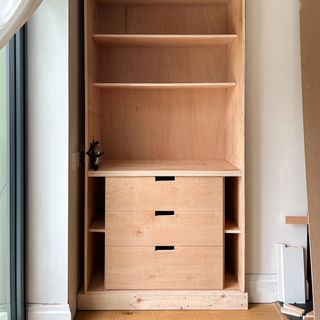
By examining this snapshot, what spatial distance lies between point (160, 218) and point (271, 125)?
0.83 m

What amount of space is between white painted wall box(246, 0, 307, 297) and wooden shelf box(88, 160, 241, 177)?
0.20 metres

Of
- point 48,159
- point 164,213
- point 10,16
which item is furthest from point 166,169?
point 10,16

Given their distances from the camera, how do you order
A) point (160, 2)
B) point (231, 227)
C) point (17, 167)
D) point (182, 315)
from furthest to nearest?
point (160, 2), point (231, 227), point (182, 315), point (17, 167)

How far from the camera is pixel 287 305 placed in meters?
2.16

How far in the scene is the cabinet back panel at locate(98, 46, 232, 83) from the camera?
2.54 m

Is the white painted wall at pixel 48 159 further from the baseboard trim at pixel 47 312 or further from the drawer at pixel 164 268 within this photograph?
the drawer at pixel 164 268

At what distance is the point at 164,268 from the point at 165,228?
22cm

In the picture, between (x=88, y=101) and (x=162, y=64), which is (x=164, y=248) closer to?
(x=88, y=101)

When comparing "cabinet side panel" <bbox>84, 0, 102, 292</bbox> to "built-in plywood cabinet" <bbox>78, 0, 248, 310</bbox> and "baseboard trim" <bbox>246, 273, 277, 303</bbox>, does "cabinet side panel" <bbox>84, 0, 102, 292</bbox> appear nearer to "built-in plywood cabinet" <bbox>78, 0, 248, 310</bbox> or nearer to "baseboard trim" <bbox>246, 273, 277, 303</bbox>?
"built-in plywood cabinet" <bbox>78, 0, 248, 310</bbox>

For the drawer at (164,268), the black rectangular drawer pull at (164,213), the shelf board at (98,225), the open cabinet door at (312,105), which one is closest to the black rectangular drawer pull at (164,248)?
the drawer at (164,268)

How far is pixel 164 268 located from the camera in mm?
2170

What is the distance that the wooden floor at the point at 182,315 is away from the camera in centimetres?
208

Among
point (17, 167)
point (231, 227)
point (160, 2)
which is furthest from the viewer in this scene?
point (160, 2)

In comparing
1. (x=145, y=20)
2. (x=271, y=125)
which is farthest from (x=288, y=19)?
(x=145, y=20)
